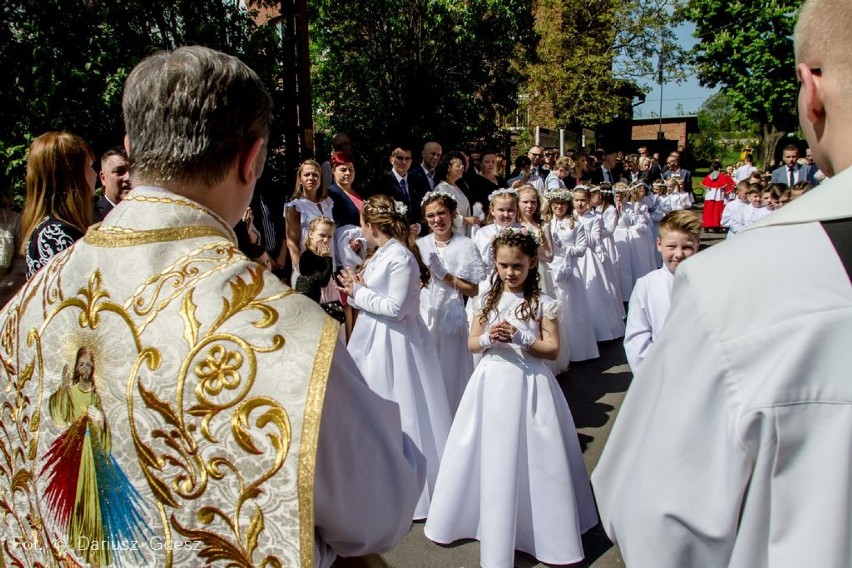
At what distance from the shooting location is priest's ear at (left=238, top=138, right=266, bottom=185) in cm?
148

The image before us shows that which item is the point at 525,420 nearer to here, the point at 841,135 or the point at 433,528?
the point at 433,528

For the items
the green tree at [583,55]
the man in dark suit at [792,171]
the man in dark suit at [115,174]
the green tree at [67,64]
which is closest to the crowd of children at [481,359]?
the man in dark suit at [115,174]

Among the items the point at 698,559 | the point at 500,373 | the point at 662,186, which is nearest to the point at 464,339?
the point at 500,373

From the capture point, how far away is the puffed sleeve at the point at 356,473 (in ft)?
4.43

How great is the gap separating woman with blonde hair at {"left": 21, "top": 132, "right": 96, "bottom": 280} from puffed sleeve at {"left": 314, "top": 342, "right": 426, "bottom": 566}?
206cm

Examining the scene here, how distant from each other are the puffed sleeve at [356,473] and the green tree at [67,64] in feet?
19.8

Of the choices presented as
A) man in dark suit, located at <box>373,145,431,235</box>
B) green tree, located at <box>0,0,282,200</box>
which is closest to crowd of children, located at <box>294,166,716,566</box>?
man in dark suit, located at <box>373,145,431,235</box>

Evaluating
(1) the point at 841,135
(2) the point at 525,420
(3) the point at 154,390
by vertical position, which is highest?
(1) the point at 841,135

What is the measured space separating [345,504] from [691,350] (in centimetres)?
73

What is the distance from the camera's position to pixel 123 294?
1417 mm

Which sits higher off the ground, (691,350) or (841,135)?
(841,135)

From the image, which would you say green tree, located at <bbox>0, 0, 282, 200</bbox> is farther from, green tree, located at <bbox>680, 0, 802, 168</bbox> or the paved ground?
green tree, located at <bbox>680, 0, 802, 168</bbox>

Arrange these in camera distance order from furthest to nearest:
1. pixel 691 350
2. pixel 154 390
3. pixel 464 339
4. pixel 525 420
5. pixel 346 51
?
pixel 346 51, pixel 464 339, pixel 525 420, pixel 154 390, pixel 691 350

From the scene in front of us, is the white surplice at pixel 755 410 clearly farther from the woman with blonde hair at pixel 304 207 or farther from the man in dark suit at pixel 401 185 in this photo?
the man in dark suit at pixel 401 185
